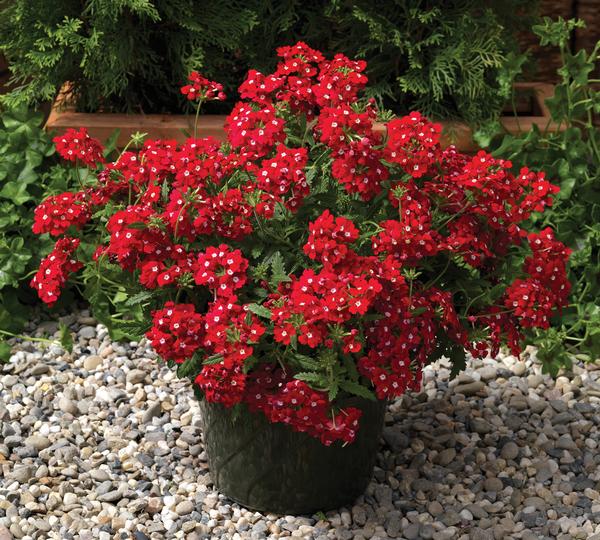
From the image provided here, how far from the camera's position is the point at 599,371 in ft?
10.5

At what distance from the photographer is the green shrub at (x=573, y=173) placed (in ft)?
10.6

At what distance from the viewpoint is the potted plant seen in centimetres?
212

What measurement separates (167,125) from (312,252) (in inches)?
62.2

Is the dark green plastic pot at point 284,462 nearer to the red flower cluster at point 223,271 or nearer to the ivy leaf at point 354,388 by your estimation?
the ivy leaf at point 354,388

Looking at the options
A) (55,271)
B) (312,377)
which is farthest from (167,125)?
(312,377)

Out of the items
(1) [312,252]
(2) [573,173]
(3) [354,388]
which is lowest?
(2) [573,173]

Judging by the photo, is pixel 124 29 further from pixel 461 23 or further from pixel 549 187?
pixel 549 187

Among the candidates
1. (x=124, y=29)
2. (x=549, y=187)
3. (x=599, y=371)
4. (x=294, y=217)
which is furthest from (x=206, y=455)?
(x=124, y=29)

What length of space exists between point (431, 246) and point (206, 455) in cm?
87

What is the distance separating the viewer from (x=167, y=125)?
11.5ft

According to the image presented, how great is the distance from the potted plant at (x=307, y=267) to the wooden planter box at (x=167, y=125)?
97 centimetres

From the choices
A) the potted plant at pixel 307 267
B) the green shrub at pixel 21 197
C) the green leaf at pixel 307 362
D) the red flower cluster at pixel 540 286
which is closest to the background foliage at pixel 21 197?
the green shrub at pixel 21 197

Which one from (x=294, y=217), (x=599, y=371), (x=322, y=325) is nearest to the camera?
(x=322, y=325)

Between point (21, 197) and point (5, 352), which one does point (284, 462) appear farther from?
point (21, 197)
